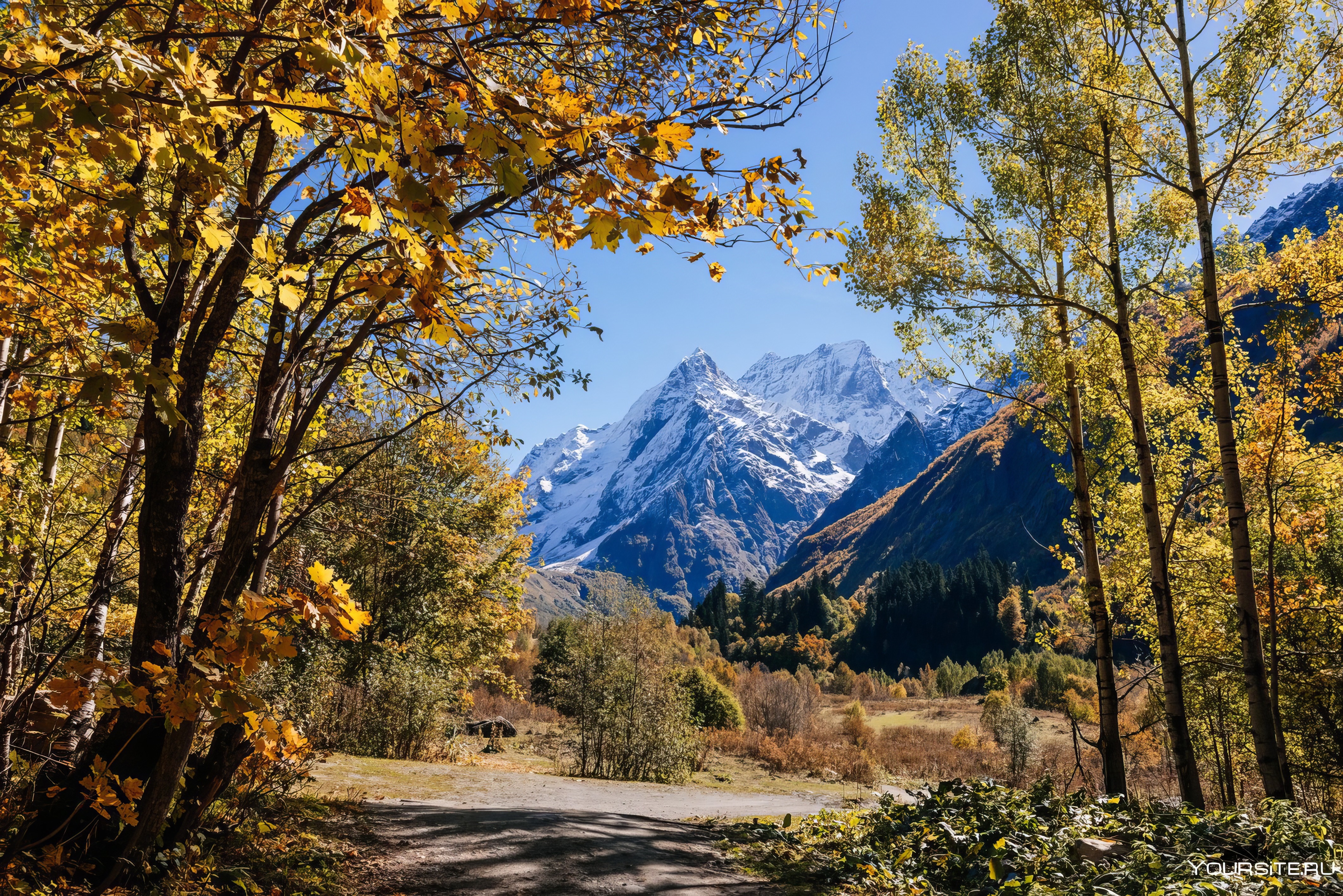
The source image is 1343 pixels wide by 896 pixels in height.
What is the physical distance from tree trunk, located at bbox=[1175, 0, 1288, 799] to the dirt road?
4.57m

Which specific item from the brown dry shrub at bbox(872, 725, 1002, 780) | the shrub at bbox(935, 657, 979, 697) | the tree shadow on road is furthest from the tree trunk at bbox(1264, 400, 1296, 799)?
the shrub at bbox(935, 657, 979, 697)

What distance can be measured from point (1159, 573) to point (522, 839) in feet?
23.4

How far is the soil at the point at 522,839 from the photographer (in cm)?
516

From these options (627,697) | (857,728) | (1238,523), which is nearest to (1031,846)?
(1238,523)

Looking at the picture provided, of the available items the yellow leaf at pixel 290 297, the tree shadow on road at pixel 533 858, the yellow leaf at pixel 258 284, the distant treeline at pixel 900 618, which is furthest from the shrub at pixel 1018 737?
the distant treeline at pixel 900 618

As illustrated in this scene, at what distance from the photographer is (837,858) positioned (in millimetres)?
6242

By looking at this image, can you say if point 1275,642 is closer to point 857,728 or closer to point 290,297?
point 290,297

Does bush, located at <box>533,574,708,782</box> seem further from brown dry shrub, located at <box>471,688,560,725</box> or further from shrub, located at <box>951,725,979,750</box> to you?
shrub, located at <box>951,725,979,750</box>

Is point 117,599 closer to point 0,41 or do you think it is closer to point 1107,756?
point 0,41

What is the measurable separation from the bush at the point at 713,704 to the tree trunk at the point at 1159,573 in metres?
23.2

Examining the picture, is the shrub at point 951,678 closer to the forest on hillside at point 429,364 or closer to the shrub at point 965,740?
the shrub at point 965,740

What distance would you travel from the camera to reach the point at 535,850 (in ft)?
19.6

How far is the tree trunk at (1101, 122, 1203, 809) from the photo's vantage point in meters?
7.10

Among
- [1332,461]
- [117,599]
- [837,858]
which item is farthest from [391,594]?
[1332,461]
